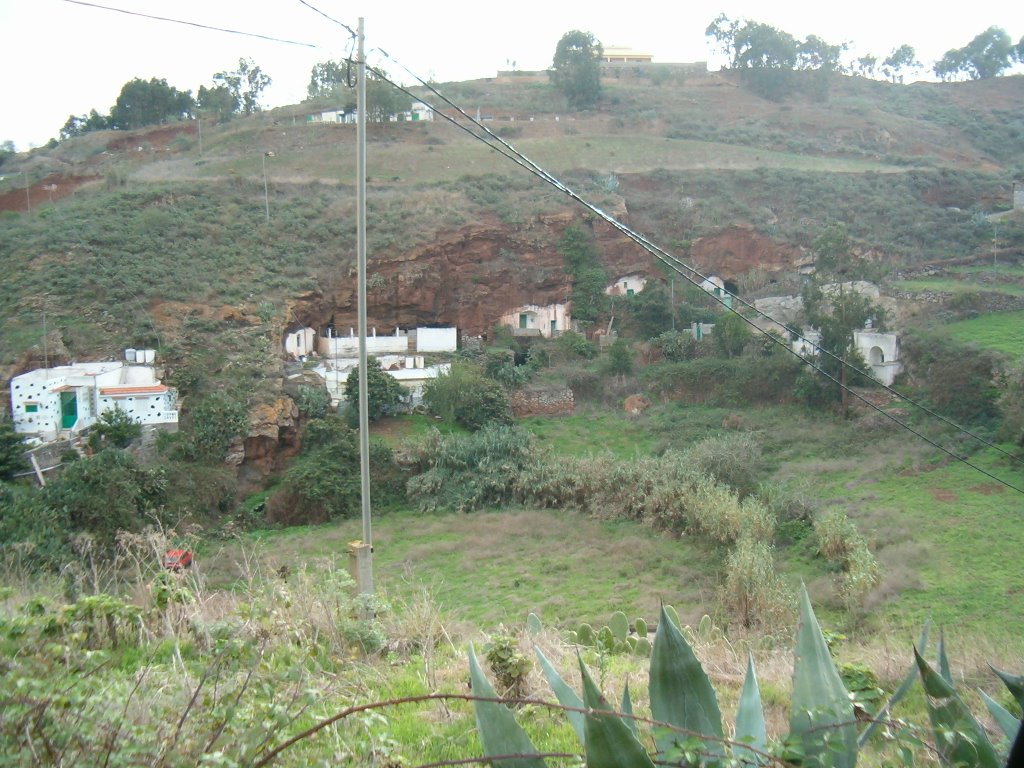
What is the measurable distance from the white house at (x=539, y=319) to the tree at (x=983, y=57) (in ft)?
119

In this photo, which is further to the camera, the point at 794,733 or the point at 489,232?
the point at 489,232

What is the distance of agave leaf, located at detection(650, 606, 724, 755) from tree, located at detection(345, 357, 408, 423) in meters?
16.5

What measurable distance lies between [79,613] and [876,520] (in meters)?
11.9

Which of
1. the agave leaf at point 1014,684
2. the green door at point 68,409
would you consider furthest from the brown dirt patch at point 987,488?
the green door at point 68,409

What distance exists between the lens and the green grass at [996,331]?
17.3m

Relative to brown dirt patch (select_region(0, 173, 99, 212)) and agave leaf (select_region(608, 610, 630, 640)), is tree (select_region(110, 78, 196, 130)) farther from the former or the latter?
agave leaf (select_region(608, 610, 630, 640))

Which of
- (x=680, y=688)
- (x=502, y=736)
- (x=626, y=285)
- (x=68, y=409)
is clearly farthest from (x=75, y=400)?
(x=680, y=688)

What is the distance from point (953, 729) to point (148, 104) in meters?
44.9

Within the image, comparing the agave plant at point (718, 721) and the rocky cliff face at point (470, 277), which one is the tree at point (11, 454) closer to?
the rocky cliff face at point (470, 277)

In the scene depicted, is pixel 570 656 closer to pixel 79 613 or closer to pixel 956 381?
pixel 79 613

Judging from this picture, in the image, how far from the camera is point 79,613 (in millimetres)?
3686

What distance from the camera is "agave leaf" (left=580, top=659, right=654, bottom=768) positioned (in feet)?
5.50

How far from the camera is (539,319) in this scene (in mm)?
24250

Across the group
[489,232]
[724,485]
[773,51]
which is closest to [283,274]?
[489,232]
